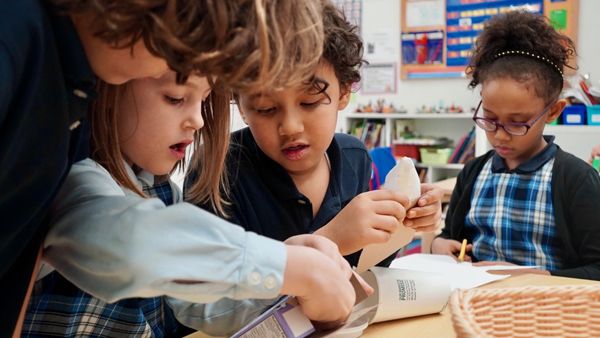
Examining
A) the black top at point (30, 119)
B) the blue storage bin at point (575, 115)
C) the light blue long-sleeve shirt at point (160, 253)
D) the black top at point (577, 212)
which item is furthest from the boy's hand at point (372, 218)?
the blue storage bin at point (575, 115)

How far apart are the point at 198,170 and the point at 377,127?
340 cm

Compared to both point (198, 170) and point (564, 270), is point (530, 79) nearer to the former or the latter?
point (564, 270)

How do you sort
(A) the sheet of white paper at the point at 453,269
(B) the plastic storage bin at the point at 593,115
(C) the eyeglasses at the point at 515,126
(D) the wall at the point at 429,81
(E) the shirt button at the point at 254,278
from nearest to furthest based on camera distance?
Answer: (E) the shirt button at the point at 254,278, (A) the sheet of white paper at the point at 453,269, (C) the eyeglasses at the point at 515,126, (B) the plastic storage bin at the point at 593,115, (D) the wall at the point at 429,81

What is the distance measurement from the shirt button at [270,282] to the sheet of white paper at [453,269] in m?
0.55

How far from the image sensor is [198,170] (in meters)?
0.99

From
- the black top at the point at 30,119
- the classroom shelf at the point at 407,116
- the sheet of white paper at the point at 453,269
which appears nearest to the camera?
the black top at the point at 30,119

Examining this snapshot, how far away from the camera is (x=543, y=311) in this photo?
0.72 m

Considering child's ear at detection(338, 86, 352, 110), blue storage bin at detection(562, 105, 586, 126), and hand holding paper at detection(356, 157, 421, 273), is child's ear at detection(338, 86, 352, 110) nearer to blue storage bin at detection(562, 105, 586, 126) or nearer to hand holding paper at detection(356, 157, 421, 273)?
hand holding paper at detection(356, 157, 421, 273)

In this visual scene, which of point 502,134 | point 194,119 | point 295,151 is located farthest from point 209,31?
point 502,134

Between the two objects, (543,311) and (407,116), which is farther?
(407,116)

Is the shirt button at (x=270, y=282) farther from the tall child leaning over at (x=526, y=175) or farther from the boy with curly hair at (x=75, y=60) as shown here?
the tall child leaning over at (x=526, y=175)

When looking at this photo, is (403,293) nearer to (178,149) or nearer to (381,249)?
(381,249)

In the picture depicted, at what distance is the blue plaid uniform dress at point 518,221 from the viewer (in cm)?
138

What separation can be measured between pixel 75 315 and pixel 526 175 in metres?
1.13
